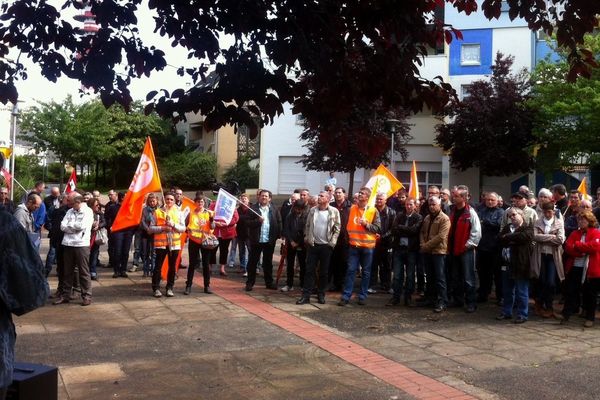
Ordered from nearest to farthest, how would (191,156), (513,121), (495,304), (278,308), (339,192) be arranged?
(278,308) < (495,304) < (339,192) < (513,121) < (191,156)

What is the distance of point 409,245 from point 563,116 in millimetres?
17476

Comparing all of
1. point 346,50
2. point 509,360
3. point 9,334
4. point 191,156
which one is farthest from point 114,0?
point 191,156

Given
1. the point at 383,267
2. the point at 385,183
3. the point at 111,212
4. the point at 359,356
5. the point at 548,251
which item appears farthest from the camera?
the point at 111,212

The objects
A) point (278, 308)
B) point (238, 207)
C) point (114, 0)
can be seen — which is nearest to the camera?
point (114, 0)

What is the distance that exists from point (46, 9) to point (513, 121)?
80.9ft

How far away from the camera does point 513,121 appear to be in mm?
26484

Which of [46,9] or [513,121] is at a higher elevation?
[513,121]

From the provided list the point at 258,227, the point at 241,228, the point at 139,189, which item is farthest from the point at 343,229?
the point at 241,228

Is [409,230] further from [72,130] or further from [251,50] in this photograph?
[72,130]

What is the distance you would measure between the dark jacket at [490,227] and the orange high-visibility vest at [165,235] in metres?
5.06

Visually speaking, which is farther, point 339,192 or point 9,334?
point 339,192

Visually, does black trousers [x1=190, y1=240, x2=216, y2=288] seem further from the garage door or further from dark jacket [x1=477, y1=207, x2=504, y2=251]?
the garage door

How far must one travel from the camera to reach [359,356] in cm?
679

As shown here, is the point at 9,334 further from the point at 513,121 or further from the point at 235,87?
the point at 513,121
